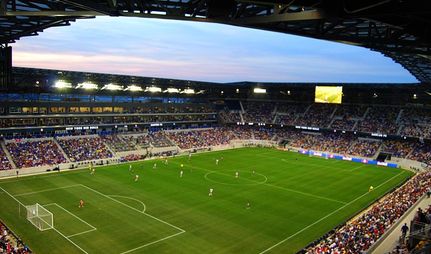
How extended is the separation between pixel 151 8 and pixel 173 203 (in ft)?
91.1

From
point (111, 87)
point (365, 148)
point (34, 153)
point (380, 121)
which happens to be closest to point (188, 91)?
point (111, 87)

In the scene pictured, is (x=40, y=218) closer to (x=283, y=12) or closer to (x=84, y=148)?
(x=283, y=12)

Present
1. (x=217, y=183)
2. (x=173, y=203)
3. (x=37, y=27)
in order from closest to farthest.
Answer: (x=37, y=27)
(x=173, y=203)
(x=217, y=183)

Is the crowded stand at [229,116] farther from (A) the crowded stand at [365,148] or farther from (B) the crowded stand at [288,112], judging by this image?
(A) the crowded stand at [365,148]

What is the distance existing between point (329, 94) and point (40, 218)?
5964cm

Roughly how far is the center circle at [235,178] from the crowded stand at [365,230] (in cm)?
1714

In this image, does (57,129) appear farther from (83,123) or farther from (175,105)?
(175,105)

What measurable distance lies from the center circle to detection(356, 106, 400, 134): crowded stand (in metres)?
34.1

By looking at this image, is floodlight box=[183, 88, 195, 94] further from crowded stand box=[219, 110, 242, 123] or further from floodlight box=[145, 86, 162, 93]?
crowded stand box=[219, 110, 242, 123]


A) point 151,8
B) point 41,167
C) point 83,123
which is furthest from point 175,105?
point 151,8

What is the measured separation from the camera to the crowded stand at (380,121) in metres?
72.9

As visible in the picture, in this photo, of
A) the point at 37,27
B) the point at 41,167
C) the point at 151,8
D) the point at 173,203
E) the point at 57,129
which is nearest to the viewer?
the point at 151,8

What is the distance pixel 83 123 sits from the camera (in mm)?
67000

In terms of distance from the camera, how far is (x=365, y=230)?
91.6 ft
